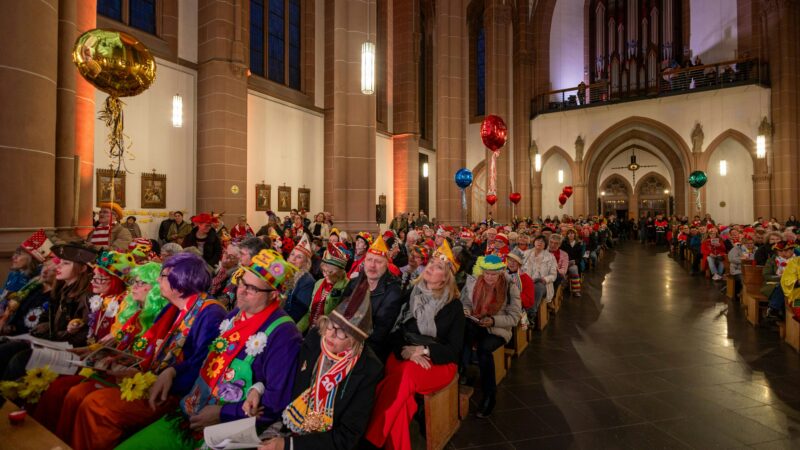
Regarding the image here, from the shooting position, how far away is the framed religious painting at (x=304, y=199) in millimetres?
15766

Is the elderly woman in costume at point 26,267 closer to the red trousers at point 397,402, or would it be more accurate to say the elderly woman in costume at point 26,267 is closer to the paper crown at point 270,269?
the paper crown at point 270,269

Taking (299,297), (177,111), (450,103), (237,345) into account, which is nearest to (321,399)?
(237,345)

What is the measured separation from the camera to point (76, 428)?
2387 millimetres

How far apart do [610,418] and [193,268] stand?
12.3 ft

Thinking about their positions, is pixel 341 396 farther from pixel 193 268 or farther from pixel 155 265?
pixel 155 265

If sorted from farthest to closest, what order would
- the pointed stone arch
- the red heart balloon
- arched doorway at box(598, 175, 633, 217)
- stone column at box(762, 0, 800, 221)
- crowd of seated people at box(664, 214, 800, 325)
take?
1. arched doorway at box(598, 175, 633, 217)
2. the pointed stone arch
3. stone column at box(762, 0, 800, 221)
4. the red heart balloon
5. crowd of seated people at box(664, 214, 800, 325)

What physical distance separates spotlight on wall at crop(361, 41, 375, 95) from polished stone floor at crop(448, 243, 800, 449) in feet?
21.1

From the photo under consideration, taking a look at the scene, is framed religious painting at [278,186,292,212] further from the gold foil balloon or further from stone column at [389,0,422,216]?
the gold foil balloon

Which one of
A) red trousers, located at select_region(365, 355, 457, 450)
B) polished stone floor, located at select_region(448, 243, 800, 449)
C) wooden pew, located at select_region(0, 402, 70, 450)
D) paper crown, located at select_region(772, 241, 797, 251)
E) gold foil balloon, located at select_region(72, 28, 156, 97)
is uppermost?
gold foil balloon, located at select_region(72, 28, 156, 97)

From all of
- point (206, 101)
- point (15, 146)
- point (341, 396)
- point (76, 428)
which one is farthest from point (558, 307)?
point (206, 101)

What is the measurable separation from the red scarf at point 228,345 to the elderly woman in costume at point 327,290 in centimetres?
153

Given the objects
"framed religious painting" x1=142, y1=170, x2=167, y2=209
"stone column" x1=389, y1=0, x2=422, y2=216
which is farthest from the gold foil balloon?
"stone column" x1=389, y1=0, x2=422, y2=216

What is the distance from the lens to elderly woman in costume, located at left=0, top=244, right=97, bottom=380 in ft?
11.4

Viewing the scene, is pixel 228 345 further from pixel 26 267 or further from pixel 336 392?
pixel 26 267
